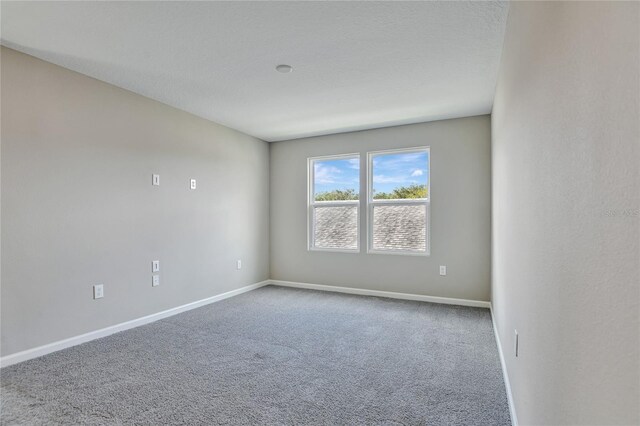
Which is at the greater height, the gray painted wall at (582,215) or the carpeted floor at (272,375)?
the gray painted wall at (582,215)

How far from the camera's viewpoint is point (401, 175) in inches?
178

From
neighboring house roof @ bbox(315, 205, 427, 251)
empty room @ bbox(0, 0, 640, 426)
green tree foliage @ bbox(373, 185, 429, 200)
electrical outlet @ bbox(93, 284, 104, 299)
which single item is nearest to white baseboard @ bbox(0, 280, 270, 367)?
empty room @ bbox(0, 0, 640, 426)

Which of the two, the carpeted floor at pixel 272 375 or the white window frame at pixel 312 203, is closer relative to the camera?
the carpeted floor at pixel 272 375

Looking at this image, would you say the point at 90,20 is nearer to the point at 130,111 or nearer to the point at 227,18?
the point at 227,18

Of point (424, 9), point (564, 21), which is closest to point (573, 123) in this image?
point (564, 21)

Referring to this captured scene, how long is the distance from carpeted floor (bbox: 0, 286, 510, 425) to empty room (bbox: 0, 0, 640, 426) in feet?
0.06

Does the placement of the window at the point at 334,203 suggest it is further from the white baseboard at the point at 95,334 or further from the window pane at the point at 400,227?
the white baseboard at the point at 95,334

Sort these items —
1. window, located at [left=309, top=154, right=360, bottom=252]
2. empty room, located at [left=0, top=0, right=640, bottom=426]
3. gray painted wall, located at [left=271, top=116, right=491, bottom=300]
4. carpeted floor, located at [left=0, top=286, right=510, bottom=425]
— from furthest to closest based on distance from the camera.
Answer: window, located at [left=309, top=154, right=360, bottom=252] → gray painted wall, located at [left=271, top=116, right=491, bottom=300] → carpeted floor, located at [left=0, top=286, right=510, bottom=425] → empty room, located at [left=0, top=0, right=640, bottom=426]

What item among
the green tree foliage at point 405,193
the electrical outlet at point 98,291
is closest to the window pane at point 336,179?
the green tree foliage at point 405,193

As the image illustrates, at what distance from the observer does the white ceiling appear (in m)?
2.03

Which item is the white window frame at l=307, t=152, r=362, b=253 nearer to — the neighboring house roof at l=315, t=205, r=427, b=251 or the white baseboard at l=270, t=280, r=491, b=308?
the neighboring house roof at l=315, t=205, r=427, b=251

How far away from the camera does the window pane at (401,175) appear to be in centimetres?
441

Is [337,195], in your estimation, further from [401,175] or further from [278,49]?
[278,49]

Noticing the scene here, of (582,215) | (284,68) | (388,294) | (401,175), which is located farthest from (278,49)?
(388,294)
